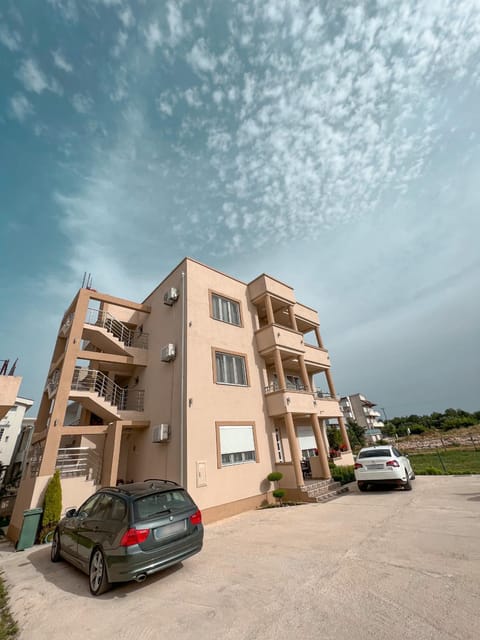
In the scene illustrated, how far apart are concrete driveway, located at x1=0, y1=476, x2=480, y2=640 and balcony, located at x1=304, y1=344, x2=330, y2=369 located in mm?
9706

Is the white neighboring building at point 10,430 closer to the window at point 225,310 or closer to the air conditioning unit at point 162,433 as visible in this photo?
the air conditioning unit at point 162,433

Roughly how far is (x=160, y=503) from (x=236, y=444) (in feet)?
21.1

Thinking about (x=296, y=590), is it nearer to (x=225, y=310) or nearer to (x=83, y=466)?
(x=83, y=466)

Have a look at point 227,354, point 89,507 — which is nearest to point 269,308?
point 227,354

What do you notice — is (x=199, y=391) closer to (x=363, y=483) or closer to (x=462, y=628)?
(x=363, y=483)

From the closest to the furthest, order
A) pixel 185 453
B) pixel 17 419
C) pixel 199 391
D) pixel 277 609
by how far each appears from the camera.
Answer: pixel 277 609
pixel 185 453
pixel 199 391
pixel 17 419

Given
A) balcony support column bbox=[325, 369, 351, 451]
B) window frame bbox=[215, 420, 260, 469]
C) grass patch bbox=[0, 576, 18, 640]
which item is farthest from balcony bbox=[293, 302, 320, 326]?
grass patch bbox=[0, 576, 18, 640]

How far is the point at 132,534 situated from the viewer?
4.30m

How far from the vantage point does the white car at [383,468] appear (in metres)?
10.1

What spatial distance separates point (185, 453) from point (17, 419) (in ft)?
97.3

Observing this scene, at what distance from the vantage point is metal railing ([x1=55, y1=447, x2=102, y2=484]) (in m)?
10.3

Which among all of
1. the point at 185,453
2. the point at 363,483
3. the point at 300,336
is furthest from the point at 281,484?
the point at 300,336

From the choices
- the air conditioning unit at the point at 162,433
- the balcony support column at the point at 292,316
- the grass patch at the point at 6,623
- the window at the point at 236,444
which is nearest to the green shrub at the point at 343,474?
the window at the point at 236,444

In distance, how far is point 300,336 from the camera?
15.3 m
